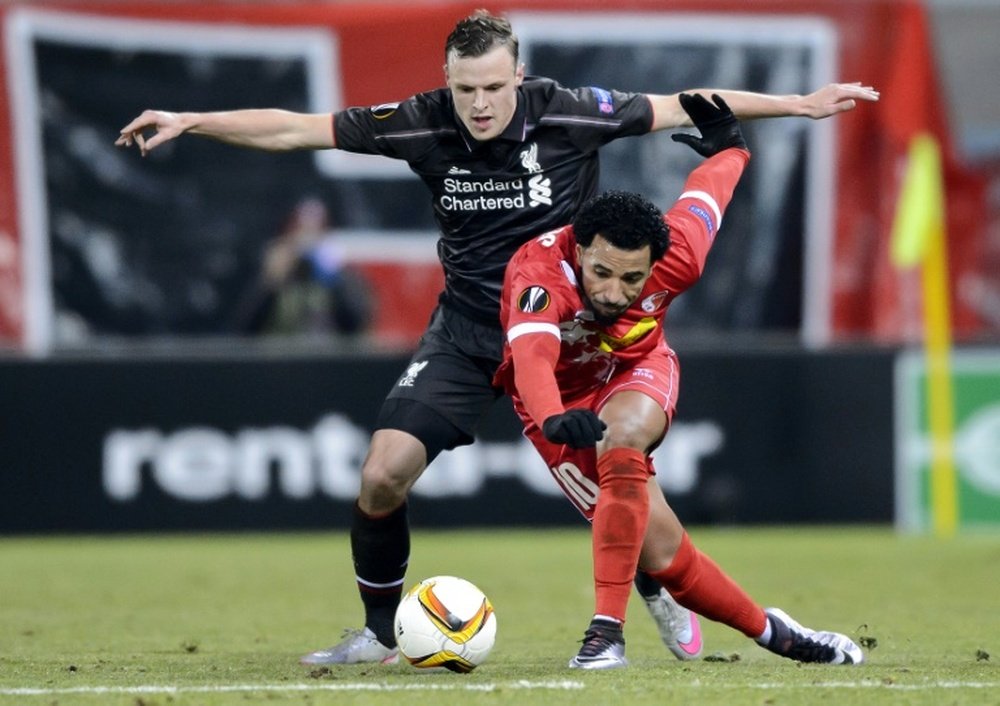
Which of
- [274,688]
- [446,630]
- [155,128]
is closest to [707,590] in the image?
[446,630]

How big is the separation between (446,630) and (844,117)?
29.4 feet

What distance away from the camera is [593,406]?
6211 mm

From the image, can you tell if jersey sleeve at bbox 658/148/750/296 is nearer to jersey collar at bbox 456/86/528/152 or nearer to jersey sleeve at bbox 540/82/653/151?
jersey sleeve at bbox 540/82/653/151

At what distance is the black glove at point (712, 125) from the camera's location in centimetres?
663

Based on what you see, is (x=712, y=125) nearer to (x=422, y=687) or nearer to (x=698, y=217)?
(x=698, y=217)

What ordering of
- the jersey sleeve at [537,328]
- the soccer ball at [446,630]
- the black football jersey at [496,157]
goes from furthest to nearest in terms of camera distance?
1. the black football jersey at [496,157]
2. the soccer ball at [446,630]
3. the jersey sleeve at [537,328]

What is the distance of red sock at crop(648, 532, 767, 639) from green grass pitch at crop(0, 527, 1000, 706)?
180mm

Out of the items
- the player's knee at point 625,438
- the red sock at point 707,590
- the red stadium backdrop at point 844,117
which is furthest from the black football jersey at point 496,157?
the red stadium backdrop at point 844,117

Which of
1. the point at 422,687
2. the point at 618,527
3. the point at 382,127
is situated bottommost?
the point at 422,687

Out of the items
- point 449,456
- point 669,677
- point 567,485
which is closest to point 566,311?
point 567,485

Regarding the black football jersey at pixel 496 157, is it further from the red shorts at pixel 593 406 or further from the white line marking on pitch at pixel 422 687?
the white line marking on pitch at pixel 422 687

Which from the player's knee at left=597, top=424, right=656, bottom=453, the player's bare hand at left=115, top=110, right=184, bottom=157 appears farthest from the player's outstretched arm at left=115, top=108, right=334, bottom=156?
the player's knee at left=597, top=424, right=656, bottom=453

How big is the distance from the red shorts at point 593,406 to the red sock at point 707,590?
0.35 metres

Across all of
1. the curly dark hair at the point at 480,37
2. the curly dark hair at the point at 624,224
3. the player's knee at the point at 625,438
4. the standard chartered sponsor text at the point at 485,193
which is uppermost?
the curly dark hair at the point at 480,37
